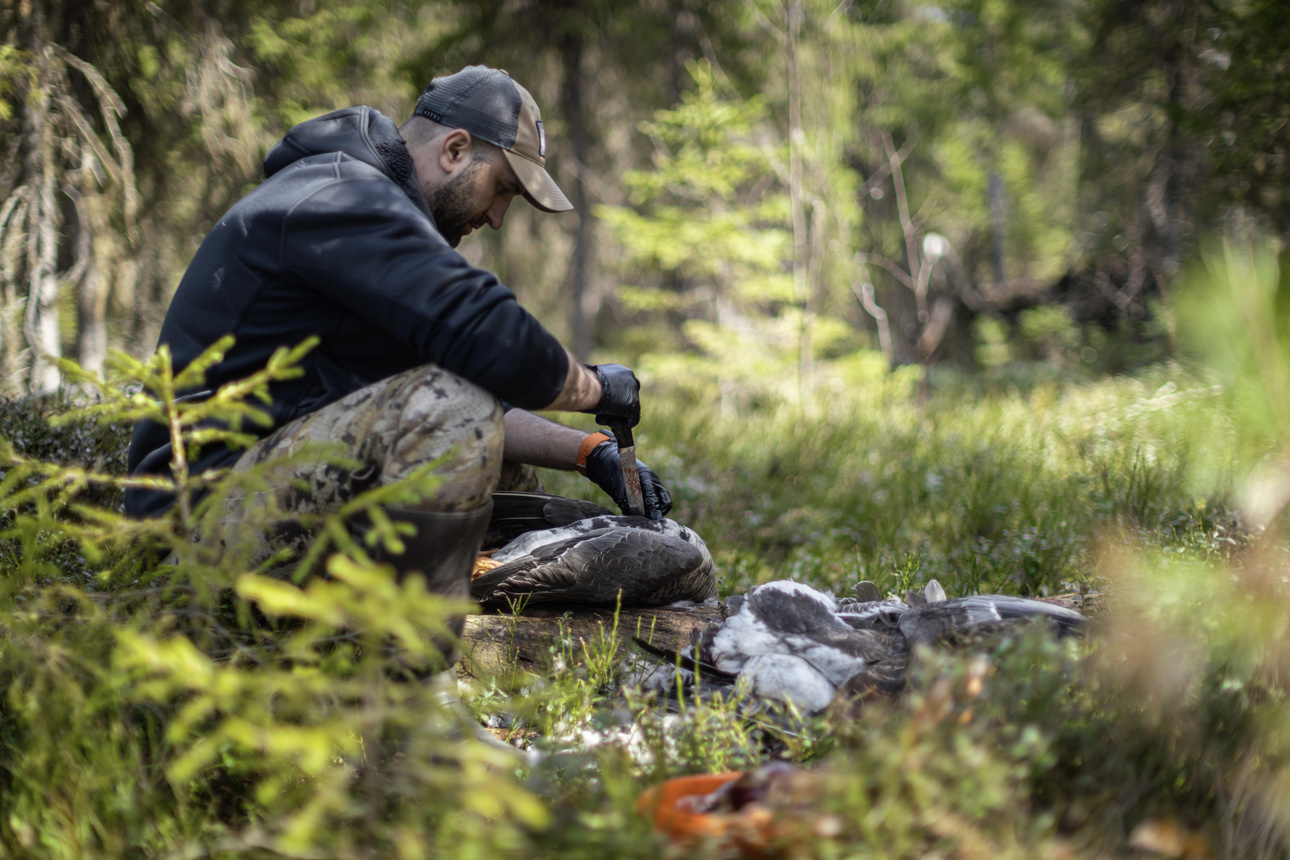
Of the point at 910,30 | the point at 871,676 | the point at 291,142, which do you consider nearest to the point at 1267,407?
the point at 871,676

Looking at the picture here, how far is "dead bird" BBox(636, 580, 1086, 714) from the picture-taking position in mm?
1991

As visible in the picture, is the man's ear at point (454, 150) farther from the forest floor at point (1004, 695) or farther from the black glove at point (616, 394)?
the forest floor at point (1004, 695)

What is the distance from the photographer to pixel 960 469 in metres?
4.69

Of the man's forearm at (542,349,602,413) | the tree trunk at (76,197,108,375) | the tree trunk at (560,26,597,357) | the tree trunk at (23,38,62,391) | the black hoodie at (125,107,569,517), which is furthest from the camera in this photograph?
the tree trunk at (560,26,597,357)

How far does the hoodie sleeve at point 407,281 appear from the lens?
1.89 meters

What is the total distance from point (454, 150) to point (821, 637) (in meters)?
1.89

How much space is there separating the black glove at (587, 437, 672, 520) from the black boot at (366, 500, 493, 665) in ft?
3.19

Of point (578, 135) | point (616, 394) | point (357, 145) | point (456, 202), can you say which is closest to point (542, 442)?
point (616, 394)

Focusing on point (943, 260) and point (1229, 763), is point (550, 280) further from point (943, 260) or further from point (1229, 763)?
point (1229, 763)

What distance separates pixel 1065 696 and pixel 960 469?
10.5ft

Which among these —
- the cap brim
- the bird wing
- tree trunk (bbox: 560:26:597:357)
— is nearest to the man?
the cap brim

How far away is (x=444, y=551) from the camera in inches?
72.9

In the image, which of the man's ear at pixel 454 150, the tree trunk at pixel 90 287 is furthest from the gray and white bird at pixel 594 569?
the tree trunk at pixel 90 287

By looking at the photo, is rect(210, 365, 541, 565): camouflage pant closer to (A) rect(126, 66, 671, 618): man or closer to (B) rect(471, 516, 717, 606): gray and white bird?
(A) rect(126, 66, 671, 618): man
